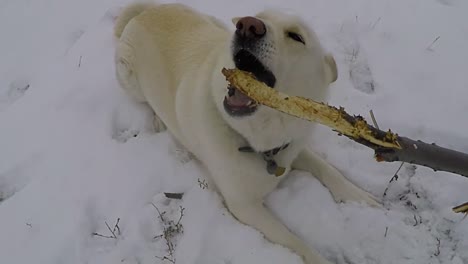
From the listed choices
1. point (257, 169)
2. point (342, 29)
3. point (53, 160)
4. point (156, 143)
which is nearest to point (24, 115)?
point (53, 160)

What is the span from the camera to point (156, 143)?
3.24 metres

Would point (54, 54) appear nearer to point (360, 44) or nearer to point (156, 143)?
point (156, 143)

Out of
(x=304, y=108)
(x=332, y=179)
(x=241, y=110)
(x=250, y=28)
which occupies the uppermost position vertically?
(x=250, y=28)

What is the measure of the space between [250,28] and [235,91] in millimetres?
355

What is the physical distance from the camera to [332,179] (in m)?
2.84

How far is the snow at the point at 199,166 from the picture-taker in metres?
2.61

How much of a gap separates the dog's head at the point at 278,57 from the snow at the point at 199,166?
830 millimetres

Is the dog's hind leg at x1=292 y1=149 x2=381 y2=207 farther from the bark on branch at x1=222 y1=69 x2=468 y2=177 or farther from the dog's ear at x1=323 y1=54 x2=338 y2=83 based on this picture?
the bark on branch at x1=222 y1=69 x2=468 y2=177

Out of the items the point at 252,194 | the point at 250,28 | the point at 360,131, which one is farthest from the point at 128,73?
the point at 360,131

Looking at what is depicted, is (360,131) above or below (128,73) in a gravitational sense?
above

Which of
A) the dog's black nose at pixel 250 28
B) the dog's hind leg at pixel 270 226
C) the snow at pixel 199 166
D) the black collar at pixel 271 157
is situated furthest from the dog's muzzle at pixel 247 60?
the snow at pixel 199 166

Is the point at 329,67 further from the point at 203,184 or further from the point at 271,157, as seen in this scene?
the point at 203,184

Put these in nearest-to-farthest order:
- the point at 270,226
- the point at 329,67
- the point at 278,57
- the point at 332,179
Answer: the point at 278,57 → the point at 329,67 → the point at 270,226 → the point at 332,179

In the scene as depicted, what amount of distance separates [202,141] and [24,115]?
172 cm
